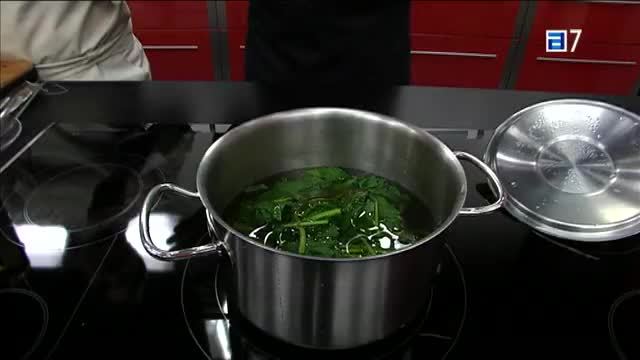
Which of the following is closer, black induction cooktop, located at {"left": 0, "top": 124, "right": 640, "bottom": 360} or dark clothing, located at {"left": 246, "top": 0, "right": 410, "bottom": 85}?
black induction cooktop, located at {"left": 0, "top": 124, "right": 640, "bottom": 360}

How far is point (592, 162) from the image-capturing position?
73 cm

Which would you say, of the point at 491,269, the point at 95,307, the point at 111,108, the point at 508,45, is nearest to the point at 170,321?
the point at 95,307

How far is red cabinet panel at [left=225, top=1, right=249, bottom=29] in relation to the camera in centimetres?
180

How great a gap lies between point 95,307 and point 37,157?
347mm

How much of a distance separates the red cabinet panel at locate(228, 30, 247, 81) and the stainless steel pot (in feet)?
4.20

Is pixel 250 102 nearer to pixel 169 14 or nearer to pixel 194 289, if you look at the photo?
pixel 194 289

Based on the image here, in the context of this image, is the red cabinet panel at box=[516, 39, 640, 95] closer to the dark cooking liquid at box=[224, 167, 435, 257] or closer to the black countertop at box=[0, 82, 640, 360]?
the black countertop at box=[0, 82, 640, 360]

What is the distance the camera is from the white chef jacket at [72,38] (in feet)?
2.86

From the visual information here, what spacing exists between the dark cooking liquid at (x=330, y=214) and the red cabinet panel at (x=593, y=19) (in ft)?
4.59

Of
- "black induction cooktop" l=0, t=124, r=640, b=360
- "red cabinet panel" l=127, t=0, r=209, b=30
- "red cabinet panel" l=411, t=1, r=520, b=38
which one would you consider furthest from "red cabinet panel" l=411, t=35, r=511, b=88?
"black induction cooktop" l=0, t=124, r=640, b=360

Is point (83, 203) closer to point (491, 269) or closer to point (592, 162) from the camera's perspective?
point (491, 269)

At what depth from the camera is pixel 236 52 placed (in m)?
1.92

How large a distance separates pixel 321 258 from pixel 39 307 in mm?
343

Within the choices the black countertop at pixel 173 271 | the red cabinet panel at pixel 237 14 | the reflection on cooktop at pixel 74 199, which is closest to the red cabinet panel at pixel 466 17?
the red cabinet panel at pixel 237 14
